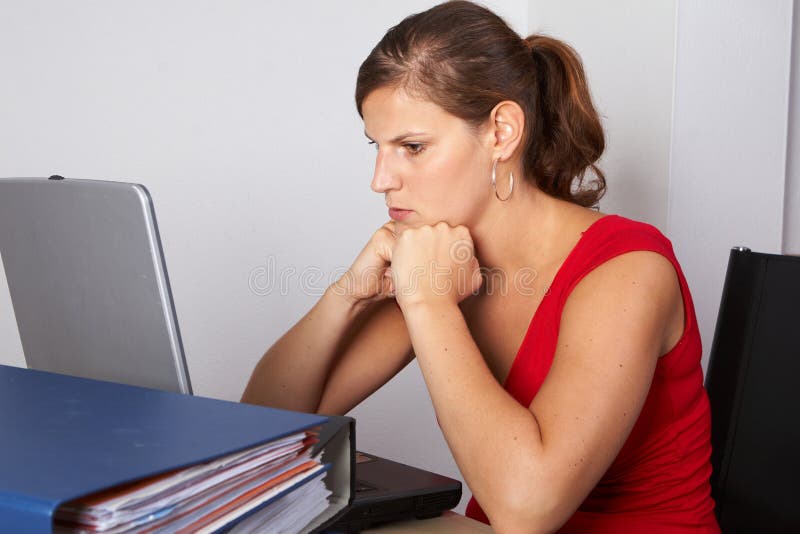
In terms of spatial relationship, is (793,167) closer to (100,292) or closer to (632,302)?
(632,302)

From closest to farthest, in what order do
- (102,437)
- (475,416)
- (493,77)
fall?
(102,437) → (475,416) → (493,77)

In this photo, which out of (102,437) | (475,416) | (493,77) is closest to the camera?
(102,437)

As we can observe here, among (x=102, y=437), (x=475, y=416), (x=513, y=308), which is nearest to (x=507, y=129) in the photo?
(x=513, y=308)

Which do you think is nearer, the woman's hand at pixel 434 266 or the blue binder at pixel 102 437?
the blue binder at pixel 102 437

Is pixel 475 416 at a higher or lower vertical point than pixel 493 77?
lower

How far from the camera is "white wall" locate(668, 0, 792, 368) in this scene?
1.89 m

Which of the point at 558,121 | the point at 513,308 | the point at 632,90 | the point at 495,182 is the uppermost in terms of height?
the point at 632,90

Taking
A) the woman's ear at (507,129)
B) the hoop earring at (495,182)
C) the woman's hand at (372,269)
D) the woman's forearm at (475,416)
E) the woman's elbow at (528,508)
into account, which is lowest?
the woman's elbow at (528,508)

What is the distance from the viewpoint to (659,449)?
4.24 ft

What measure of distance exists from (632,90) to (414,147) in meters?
0.91

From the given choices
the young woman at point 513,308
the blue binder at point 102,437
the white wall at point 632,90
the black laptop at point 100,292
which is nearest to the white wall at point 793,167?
the white wall at point 632,90

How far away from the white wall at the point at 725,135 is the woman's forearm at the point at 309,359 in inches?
33.6

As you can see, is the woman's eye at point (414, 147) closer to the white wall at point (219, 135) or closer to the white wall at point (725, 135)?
the white wall at point (725, 135)

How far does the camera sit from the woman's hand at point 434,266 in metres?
1.22
